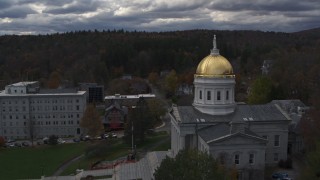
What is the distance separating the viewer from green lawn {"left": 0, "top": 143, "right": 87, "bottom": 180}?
5041cm

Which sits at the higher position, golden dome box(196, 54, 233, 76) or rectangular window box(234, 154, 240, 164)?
golden dome box(196, 54, 233, 76)

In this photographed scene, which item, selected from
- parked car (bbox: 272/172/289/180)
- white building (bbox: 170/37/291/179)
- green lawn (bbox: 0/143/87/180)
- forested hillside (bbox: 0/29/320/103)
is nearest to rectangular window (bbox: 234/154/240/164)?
white building (bbox: 170/37/291/179)

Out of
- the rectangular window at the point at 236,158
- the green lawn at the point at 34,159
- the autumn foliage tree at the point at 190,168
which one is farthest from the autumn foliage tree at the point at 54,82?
the autumn foliage tree at the point at 190,168

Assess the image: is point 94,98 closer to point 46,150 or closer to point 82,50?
point 46,150

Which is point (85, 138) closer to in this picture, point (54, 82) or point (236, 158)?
point (236, 158)

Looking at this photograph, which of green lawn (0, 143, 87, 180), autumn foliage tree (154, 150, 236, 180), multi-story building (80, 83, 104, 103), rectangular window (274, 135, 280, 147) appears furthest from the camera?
multi-story building (80, 83, 104, 103)

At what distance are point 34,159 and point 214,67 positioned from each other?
2746cm

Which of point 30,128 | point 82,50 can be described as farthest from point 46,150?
point 82,50

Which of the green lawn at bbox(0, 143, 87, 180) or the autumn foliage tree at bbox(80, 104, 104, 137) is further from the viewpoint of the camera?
the autumn foliage tree at bbox(80, 104, 104, 137)

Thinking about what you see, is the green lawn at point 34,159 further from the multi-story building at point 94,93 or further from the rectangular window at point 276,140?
the multi-story building at point 94,93

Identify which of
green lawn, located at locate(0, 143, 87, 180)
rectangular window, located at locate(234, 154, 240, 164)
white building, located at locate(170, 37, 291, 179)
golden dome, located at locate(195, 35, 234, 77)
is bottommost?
green lawn, located at locate(0, 143, 87, 180)

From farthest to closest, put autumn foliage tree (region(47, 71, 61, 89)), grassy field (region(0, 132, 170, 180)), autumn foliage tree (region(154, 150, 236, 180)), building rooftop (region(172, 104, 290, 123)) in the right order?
1. autumn foliage tree (region(47, 71, 61, 89))
2. grassy field (region(0, 132, 170, 180))
3. building rooftop (region(172, 104, 290, 123))
4. autumn foliage tree (region(154, 150, 236, 180))

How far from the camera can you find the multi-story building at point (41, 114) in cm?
7219

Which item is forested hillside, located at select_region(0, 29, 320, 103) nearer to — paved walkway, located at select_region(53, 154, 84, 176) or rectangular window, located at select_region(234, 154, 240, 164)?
paved walkway, located at select_region(53, 154, 84, 176)
